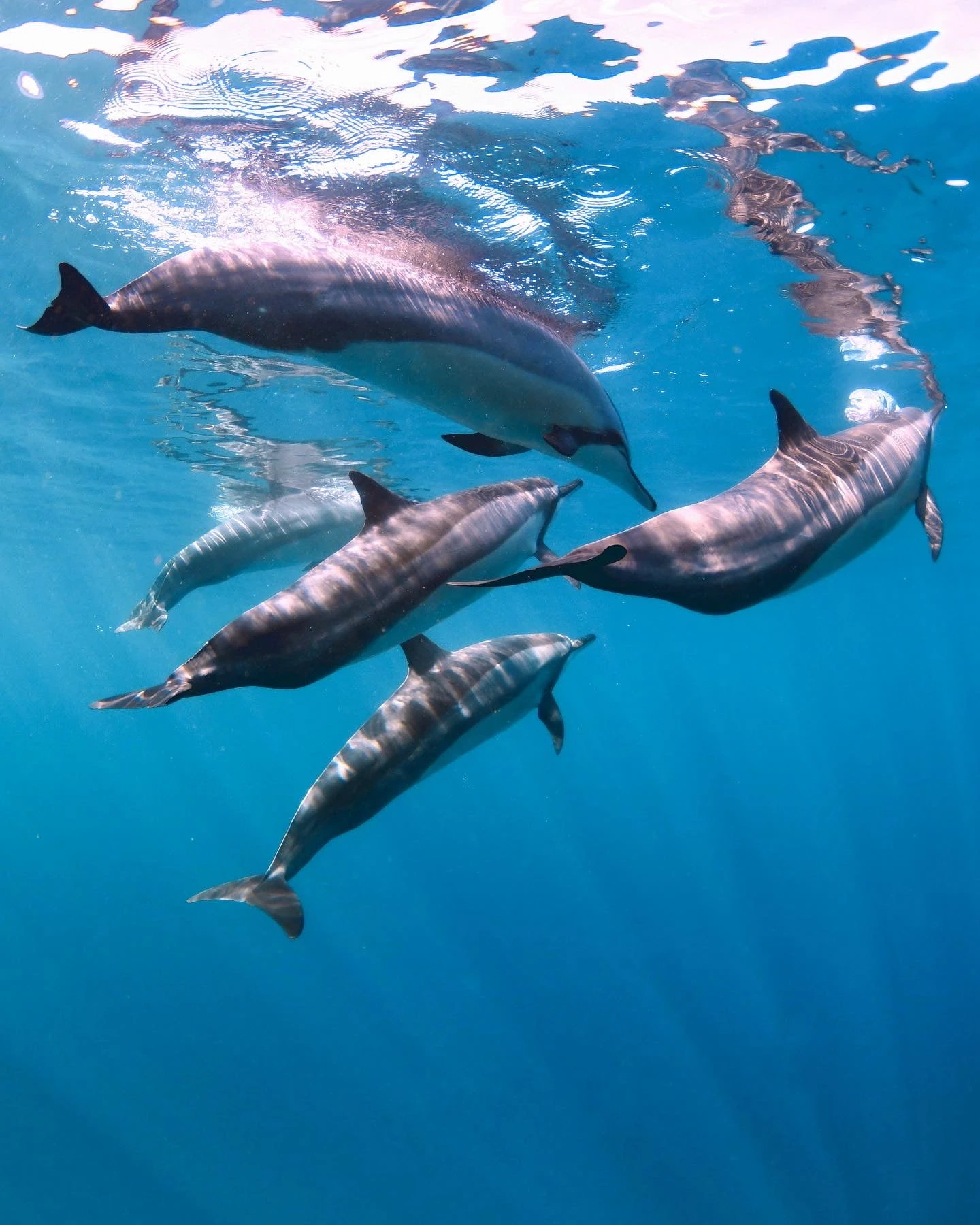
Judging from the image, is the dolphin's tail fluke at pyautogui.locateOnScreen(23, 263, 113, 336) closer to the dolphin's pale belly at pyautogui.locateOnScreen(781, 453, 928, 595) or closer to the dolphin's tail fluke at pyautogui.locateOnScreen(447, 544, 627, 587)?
the dolphin's tail fluke at pyautogui.locateOnScreen(447, 544, 627, 587)

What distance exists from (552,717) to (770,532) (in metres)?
2.56

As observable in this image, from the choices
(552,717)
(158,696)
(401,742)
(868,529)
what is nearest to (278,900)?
(401,742)

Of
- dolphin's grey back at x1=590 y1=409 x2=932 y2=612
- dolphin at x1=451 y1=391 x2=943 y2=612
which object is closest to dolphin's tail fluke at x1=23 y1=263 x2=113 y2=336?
dolphin at x1=451 y1=391 x2=943 y2=612

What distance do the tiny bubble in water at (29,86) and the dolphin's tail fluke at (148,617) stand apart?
20.0ft

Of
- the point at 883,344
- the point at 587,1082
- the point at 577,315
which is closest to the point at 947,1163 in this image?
the point at 587,1082

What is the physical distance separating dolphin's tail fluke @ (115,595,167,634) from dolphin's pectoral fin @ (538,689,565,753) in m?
2.46

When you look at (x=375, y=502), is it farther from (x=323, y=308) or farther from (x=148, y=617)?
(x=148, y=617)

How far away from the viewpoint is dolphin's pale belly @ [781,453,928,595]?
2971 millimetres

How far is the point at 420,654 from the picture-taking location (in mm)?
4160

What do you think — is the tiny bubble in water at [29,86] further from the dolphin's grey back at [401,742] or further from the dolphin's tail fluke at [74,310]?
the dolphin's grey back at [401,742]

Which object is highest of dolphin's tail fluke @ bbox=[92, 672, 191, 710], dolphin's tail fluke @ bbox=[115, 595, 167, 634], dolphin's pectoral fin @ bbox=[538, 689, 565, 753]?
dolphin's tail fluke @ bbox=[92, 672, 191, 710]

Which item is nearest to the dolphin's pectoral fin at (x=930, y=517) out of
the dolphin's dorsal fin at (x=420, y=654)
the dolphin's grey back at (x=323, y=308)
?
the dolphin's grey back at (x=323, y=308)

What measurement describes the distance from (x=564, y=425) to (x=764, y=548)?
5.05 ft

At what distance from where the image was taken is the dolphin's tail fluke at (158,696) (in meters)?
2.39
